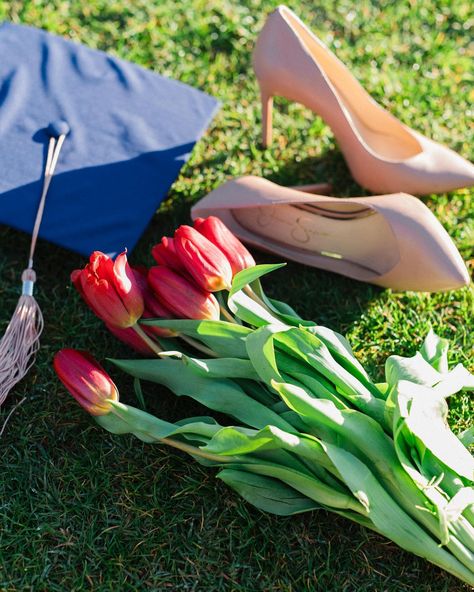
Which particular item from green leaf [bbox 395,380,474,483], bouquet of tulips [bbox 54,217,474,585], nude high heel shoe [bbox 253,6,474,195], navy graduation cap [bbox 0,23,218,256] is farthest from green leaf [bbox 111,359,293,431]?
nude high heel shoe [bbox 253,6,474,195]

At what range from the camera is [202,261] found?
141 centimetres

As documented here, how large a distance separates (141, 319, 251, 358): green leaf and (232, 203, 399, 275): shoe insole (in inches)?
17.6

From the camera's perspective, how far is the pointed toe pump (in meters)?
1.63

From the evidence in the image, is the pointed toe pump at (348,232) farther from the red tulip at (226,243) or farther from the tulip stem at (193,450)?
the tulip stem at (193,450)

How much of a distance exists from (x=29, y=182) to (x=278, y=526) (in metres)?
0.93

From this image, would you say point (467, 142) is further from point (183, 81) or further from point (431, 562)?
point (431, 562)

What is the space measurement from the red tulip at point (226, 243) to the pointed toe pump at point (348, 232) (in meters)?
0.23

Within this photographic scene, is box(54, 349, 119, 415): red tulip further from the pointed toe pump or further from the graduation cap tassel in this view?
the pointed toe pump

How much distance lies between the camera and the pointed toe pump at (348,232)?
1629mm

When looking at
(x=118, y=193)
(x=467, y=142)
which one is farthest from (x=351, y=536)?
(x=467, y=142)

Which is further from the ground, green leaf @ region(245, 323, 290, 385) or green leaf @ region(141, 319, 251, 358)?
green leaf @ region(245, 323, 290, 385)

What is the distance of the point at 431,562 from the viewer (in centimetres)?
130

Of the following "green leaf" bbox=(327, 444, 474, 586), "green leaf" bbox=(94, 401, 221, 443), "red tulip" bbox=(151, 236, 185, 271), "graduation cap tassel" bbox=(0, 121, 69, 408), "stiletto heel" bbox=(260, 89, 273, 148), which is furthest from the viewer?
"stiletto heel" bbox=(260, 89, 273, 148)

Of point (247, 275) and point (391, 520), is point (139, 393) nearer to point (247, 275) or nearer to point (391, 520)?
point (247, 275)
